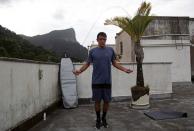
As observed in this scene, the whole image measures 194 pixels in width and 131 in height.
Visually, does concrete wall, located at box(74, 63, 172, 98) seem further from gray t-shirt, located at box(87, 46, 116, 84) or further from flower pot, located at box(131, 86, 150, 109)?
gray t-shirt, located at box(87, 46, 116, 84)

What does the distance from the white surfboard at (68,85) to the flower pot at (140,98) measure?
73.6 inches

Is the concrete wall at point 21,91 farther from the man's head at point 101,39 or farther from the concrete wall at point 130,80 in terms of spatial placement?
the concrete wall at point 130,80

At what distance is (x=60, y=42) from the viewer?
209 ft

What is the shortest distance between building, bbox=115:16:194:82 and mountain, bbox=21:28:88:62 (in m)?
26.1

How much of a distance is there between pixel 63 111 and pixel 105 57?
12.7 feet

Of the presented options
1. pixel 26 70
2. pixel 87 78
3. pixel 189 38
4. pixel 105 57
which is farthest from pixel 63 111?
pixel 189 38

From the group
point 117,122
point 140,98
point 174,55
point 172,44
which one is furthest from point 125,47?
point 117,122

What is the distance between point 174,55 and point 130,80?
1050 centimetres

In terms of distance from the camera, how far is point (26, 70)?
7.64 metres

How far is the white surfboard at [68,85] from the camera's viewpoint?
36.7 feet

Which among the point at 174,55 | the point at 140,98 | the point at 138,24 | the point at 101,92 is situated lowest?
the point at 140,98

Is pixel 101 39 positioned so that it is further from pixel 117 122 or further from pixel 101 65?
pixel 117 122

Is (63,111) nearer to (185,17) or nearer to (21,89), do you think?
(21,89)

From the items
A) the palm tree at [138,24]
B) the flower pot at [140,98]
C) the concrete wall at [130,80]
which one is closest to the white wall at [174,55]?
the concrete wall at [130,80]
